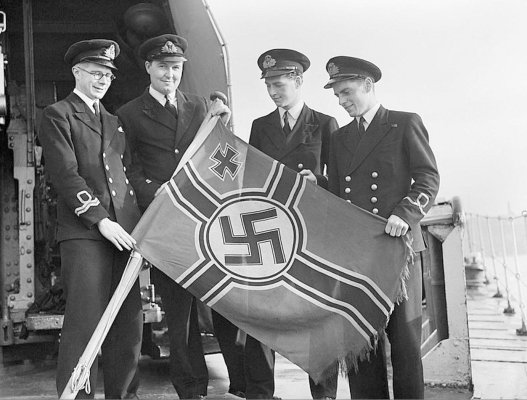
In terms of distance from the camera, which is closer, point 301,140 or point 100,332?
point 100,332

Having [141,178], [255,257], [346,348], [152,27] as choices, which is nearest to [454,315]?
[346,348]

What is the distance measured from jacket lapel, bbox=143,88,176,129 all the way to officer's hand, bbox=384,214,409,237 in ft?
3.75

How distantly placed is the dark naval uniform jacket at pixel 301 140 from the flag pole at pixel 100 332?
2.91ft

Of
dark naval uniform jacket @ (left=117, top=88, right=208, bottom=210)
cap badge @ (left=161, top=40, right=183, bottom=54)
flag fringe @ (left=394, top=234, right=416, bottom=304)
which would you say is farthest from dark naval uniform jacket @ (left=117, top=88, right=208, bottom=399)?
flag fringe @ (left=394, top=234, right=416, bottom=304)

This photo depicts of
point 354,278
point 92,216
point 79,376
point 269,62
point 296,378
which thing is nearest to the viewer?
point 79,376

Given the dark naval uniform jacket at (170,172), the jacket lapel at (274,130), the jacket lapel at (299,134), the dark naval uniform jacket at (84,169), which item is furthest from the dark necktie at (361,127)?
the dark naval uniform jacket at (84,169)

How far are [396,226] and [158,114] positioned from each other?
4.10ft

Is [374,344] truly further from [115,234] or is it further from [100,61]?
[100,61]

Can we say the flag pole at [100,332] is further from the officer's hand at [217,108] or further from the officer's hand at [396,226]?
the officer's hand at [396,226]

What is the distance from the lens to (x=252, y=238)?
10.4ft

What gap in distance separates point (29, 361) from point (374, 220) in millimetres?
3315

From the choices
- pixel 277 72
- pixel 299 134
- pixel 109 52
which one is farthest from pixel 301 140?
pixel 109 52

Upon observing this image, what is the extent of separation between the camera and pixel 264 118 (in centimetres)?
356

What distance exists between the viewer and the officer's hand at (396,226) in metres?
2.98
